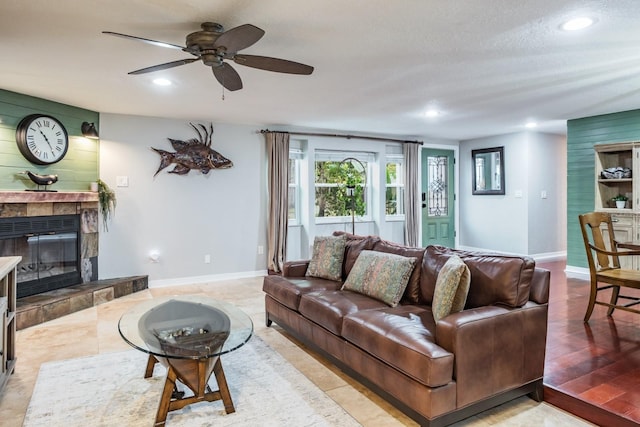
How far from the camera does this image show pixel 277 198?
6.21 meters

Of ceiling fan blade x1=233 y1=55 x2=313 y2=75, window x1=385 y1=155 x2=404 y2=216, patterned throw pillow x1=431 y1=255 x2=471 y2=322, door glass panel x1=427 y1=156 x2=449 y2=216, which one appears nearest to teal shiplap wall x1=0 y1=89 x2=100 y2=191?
ceiling fan blade x1=233 y1=55 x2=313 y2=75

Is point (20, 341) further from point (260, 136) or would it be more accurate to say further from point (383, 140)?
point (383, 140)

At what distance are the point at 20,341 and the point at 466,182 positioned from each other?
7524 millimetres

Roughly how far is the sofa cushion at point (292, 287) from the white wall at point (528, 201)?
5013 mm

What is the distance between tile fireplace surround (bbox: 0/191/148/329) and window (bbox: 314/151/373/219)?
3.06 metres

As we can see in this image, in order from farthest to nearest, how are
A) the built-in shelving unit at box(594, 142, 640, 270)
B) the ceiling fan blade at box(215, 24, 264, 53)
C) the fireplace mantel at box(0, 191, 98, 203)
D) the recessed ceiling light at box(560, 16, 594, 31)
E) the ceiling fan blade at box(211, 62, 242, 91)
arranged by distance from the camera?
the built-in shelving unit at box(594, 142, 640, 270), the fireplace mantel at box(0, 191, 98, 203), the ceiling fan blade at box(211, 62, 242, 91), the recessed ceiling light at box(560, 16, 594, 31), the ceiling fan blade at box(215, 24, 264, 53)

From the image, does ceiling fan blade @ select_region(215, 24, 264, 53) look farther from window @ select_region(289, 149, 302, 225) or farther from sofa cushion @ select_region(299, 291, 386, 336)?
window @ select_region(289, 149, 302, 225)

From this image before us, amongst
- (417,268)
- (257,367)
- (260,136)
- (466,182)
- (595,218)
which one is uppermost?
(260,136)

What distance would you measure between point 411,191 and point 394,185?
35 centimetres

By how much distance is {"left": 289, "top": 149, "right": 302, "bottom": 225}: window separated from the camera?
264 inches

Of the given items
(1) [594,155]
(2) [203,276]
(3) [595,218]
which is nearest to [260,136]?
(2) [203,276]

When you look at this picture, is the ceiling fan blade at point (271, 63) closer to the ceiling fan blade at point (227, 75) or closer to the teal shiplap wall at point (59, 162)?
the ceiling fan blade at point (227, 75)

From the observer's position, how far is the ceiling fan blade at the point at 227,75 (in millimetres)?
2744

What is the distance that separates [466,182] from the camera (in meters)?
8.29
